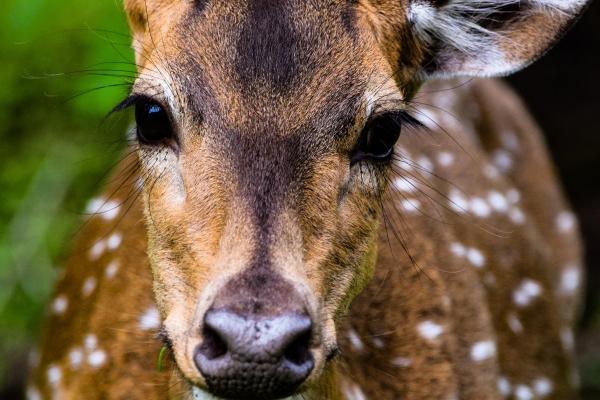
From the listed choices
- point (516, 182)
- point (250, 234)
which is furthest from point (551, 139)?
point (250, 234)

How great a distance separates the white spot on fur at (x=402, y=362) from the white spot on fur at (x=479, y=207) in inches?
50.0

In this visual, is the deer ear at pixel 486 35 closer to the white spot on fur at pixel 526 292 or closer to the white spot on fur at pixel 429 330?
the white spot on fur at pixel 429 330

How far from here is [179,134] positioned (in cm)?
363

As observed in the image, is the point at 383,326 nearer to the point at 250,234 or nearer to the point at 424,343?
the point at 424,343

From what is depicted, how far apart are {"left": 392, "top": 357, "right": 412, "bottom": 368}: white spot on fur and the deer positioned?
0.02 metres

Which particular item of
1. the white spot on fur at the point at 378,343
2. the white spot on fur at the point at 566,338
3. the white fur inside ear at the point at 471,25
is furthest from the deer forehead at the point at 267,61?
the white spot on fur at the point at 566,338

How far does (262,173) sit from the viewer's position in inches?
136

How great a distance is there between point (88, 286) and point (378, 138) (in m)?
1.96

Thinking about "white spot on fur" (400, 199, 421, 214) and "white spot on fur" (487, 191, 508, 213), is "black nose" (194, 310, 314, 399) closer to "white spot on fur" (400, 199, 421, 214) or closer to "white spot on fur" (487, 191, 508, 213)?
"white spot on fur" (400, 199, 421, 214)

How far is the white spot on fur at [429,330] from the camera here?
15.8 ft

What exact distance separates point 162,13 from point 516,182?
11.1 ft

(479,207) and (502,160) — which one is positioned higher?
(479,207)

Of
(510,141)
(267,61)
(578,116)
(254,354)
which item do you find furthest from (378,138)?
(578,116)

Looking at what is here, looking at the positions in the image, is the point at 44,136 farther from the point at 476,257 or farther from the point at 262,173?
the point at 262,173
